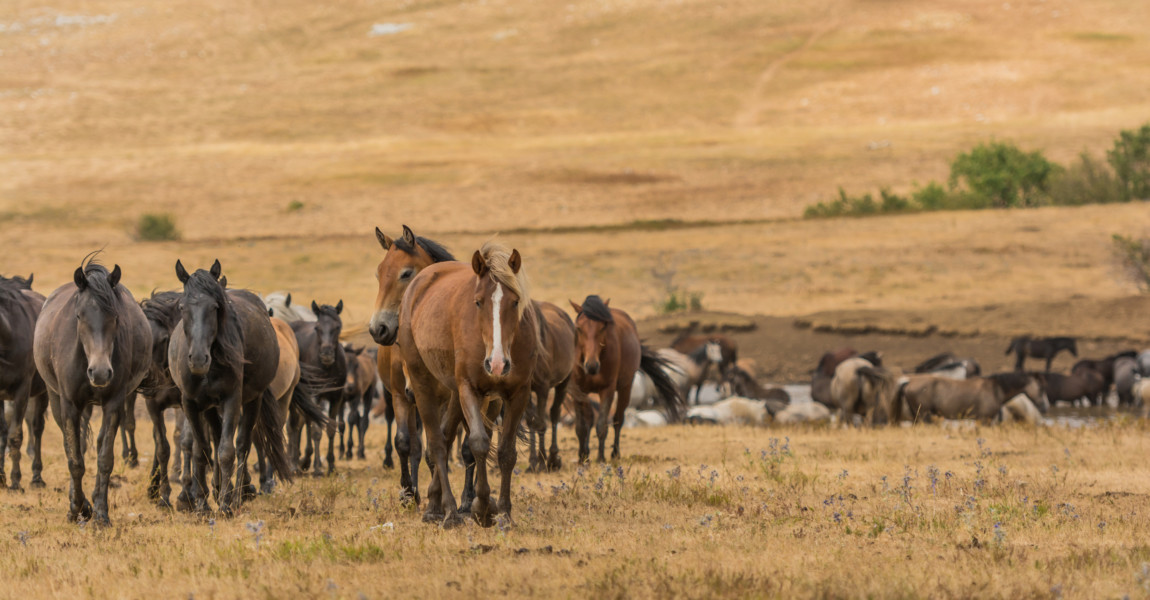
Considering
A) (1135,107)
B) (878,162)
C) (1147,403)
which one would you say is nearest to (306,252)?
(1147,403)

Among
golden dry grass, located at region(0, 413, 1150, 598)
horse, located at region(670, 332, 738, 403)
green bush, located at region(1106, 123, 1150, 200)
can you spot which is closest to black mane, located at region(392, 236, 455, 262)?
golden dry grass, located at region(0, 413, 1150, 598)

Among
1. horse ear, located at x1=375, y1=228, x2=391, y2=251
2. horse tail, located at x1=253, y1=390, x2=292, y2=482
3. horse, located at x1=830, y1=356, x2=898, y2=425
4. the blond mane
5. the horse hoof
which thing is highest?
horse ear, located at x1=375, y1=228, x2=391, y2=251

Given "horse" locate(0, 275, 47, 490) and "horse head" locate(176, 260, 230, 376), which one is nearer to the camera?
"horse head" locate(176, 260, 230, 376)

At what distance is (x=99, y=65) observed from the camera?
390 feet

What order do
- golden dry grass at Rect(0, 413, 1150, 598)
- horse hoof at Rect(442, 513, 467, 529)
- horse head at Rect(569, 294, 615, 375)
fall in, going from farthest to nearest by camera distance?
horse head at Rect(569, 294, 615, 375), horse hoof at Rect(442, 513, 467, 529), golden dry grass at Rect(0, 413, 1150, 598)

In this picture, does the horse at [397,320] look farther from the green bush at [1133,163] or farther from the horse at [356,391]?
the green bush at [1133,163]

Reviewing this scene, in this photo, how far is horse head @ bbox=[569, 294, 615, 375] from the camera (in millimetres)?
12493

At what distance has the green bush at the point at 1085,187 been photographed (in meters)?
60.6

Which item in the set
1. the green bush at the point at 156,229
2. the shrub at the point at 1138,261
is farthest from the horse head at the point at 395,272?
the green bush at the point at 156,229

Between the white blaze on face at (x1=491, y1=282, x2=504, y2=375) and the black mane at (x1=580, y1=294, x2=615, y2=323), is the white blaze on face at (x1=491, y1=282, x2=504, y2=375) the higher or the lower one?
the higher one

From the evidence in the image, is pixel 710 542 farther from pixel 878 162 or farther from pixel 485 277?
pixel 878 162

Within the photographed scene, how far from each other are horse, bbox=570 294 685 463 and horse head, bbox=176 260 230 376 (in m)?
4.51

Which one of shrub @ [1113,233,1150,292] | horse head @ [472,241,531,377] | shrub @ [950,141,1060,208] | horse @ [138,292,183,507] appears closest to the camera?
horse head @ [472,241,531,377]

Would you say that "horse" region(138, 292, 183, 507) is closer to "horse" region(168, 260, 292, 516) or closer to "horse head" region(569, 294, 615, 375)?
"horse" region(168, 260, 292, 516)
